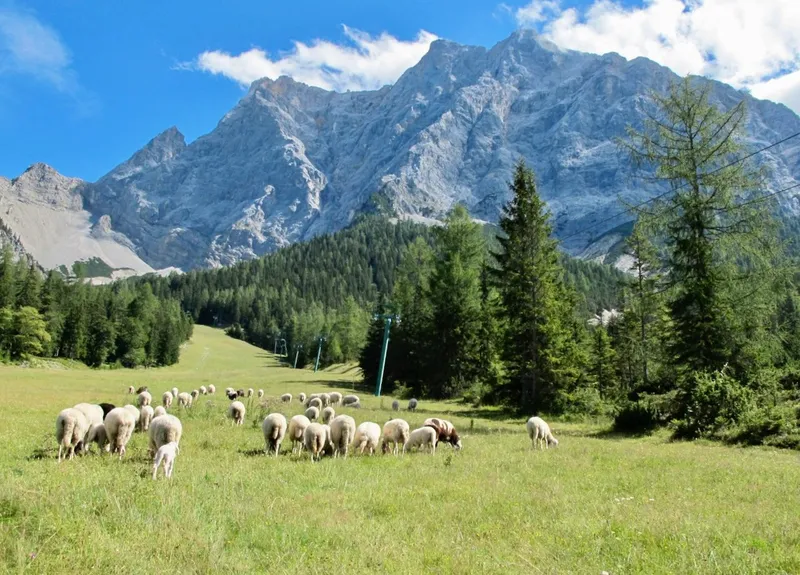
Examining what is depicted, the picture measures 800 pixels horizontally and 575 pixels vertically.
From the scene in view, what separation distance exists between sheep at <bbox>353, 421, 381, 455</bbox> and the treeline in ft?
246

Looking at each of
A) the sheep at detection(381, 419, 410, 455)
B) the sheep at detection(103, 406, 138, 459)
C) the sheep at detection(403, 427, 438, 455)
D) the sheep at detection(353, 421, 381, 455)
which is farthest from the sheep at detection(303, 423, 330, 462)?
the sheep at detection(103, 406, 138, 459)

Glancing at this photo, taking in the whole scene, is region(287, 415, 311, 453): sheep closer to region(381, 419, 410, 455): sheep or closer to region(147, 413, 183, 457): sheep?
region(381, 419, 410, 455): sheep

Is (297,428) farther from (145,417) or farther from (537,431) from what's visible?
(537,431)

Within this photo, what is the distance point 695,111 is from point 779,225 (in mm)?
6273

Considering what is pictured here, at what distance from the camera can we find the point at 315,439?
1409 cm

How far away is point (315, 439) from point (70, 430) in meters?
5.91

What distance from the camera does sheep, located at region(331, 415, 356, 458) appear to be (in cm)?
1456

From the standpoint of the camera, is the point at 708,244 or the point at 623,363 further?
the point at 623,363

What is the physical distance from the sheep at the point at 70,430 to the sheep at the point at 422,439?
8626mm

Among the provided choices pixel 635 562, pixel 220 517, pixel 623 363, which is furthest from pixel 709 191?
pixel 623 363

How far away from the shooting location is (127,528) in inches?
244

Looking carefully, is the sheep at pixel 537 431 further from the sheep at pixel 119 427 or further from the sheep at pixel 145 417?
the sheep at pixel 145 417

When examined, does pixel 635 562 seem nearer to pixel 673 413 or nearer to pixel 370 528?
pixel 370 528

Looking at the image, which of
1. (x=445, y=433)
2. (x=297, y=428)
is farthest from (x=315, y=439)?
(x=445, y=433)
